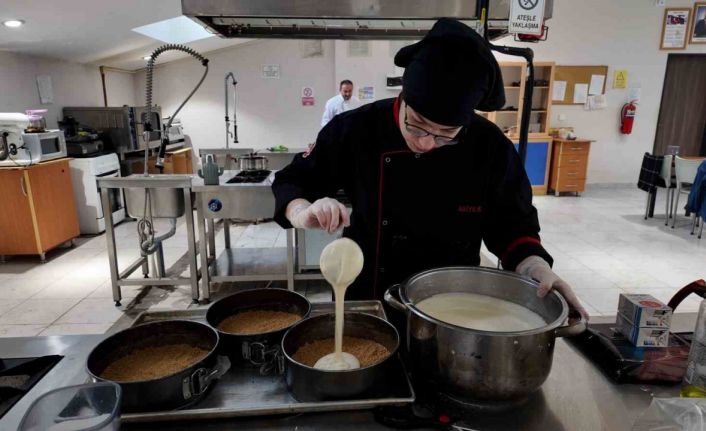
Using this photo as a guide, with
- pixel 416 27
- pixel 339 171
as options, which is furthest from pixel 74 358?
pixel 416 27

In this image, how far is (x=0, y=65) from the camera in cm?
449

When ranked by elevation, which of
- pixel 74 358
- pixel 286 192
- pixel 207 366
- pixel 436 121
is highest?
pixel 436 121

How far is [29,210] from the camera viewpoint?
4102mm

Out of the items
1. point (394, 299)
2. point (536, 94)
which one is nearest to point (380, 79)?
point (536, 94)

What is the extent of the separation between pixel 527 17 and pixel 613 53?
284 inches

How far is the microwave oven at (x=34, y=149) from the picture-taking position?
4074mm

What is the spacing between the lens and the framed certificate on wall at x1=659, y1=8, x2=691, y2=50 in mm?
7355

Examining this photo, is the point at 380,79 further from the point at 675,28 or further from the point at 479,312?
the point at 479,312

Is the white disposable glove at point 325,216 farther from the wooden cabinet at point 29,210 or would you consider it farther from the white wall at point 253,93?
the white wall at point 253,93

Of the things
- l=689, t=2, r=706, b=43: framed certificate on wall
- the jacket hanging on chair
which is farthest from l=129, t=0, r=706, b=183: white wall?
the jacket hanging on chair

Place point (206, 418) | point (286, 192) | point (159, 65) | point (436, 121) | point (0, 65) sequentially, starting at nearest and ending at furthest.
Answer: point (206, 418), point (436, 121), point (286, 192), point (0, 65), point (159, 65)

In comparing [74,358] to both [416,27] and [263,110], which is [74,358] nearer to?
[416,27]

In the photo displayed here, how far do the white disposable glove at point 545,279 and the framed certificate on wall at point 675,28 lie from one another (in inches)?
334

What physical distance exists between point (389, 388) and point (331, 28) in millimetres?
1223
